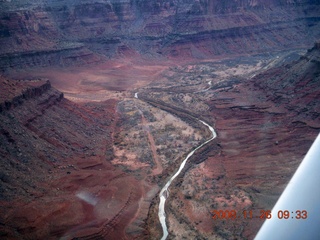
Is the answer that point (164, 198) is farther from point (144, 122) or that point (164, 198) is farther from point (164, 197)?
point (144, 122)

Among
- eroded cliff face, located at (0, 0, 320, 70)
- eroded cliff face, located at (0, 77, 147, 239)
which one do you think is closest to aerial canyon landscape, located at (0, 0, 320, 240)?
eroded cliff face, located at (0, 77, 147, 239)

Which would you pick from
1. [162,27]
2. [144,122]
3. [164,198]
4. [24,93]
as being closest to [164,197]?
[164,198]

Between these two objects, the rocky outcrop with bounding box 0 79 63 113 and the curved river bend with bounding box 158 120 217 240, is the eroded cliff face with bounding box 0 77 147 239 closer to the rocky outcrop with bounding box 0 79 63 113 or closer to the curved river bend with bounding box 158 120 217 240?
the rocky outcrop with bounding box 0 79 63 113

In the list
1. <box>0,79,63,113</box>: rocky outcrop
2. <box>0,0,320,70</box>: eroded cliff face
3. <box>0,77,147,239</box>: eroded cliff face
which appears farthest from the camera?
<box>0,0,320,70</box>: eroded cliff face

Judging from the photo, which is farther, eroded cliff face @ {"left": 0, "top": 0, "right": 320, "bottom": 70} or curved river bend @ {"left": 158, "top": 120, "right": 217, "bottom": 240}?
eroded cliff face @ {"left": 0, "top": 0, "right": 320, "bottom": 70}

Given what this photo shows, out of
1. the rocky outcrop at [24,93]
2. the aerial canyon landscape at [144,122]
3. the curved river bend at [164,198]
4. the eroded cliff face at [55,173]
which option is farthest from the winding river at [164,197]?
the rocky outcrop at [24,93]

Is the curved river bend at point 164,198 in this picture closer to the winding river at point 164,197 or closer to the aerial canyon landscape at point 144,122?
the winding river at point 164,197

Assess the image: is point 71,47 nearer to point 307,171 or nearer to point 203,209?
point 203,209
